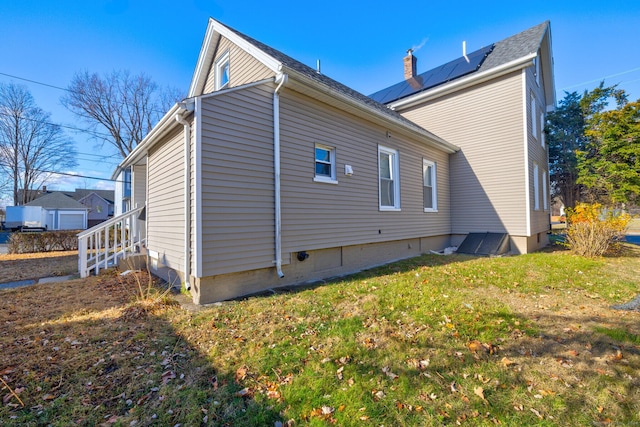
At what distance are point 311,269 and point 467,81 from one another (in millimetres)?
9385

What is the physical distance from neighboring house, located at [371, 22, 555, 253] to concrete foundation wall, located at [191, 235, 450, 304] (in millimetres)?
2942

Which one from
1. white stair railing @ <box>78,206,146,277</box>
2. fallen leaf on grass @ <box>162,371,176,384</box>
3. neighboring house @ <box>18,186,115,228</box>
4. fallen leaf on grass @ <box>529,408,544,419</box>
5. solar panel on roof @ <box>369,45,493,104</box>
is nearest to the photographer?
fallen leaf on grass @ <box>529,408,544,419</box>

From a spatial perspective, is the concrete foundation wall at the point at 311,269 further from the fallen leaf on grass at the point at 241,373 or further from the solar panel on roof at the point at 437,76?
the solar panel on roof at the point at 437,76

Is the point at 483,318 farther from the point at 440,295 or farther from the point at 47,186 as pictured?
the point at 47,186

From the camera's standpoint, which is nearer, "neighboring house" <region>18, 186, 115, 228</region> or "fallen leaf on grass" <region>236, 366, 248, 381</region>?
"fallen leaf on grass" <region>236, 366, 248, 381</region>

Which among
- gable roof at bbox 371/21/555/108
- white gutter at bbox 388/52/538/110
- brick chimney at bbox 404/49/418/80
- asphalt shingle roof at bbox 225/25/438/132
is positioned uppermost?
brick chimney at bbox 404/49/418/80

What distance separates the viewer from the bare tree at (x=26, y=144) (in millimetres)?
24062

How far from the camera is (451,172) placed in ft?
Result: 36.2

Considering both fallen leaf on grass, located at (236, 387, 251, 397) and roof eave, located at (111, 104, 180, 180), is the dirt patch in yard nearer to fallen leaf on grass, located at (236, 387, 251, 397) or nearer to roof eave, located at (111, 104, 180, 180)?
roof eave, located at (111, 104, 180, 180)

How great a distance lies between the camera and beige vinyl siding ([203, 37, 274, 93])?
6738mm

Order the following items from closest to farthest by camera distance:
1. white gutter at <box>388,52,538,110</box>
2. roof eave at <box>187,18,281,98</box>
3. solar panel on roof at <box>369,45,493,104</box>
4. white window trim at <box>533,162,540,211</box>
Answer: roof eave at <box>187,18,281,98</box> < white gutter at <box>388,52,538,110</box> < white window trim at <box>533,162,540,211</box> < solar panel on roof at <box>369,45,493,104</box>

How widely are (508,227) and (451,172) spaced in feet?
9.39

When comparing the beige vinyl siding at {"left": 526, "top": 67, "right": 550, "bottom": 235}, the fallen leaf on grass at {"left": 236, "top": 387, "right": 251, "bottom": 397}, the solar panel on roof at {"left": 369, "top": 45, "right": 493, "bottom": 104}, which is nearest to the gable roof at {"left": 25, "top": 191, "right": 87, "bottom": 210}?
the solar panel on roof at {"left": 369, "top": 45, "right": 493, "bottom": 104}

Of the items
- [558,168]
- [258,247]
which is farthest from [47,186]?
[558,168]
